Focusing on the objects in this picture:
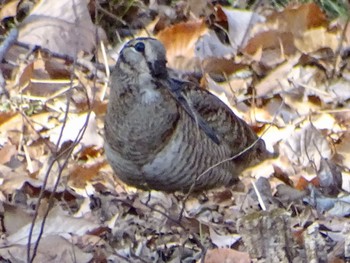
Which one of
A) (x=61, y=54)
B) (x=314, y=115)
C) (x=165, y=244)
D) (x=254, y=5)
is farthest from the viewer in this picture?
(x=254, y=5)

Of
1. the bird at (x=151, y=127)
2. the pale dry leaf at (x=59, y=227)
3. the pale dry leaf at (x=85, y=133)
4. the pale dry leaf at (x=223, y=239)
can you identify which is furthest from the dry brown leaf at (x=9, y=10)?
the pale dry leaf at (x=223, y=239)

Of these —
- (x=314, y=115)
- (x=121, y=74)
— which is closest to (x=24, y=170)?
(x=121, y=74)

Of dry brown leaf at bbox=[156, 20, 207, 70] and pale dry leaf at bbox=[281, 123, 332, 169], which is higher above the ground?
pale dry leaf at bbox=[281, 123, 332, 169]

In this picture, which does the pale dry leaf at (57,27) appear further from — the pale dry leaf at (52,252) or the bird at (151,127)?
the pale dry leaf at (52,252)

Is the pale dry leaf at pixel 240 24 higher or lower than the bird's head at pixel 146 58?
lower

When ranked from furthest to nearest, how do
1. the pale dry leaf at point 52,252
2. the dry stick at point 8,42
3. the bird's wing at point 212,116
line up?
the dry stick at point 8,42 → the bird's wing at point 212,116 → the pale dry leaf at point 52,252

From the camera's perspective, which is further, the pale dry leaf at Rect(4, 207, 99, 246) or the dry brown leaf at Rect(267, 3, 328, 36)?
the dry brown leaf at Rect(267, 3, 328, 36)

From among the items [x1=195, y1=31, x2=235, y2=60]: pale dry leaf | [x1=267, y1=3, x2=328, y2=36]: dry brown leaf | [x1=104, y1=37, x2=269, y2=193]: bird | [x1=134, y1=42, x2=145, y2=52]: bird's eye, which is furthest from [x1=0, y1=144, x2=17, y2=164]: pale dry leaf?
[x1=267, y1=3, x2=328, y2=36]: dry brown leaf

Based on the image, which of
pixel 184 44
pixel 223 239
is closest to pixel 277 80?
pixel 184 44

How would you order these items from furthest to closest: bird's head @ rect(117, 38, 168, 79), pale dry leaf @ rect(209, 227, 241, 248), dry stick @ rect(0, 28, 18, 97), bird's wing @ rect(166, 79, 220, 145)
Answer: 1. dry stick @ rect(0, 28, 18, 97)
2. bird's wing @ rect(166, 79, 220, 145)
3. bird's head @ rect(117, 38, 168, 79)
4. pale dry leaf @ rect(209, 227, 241, 248)

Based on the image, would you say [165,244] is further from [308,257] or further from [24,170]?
[24,170]

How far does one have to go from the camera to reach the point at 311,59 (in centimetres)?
754

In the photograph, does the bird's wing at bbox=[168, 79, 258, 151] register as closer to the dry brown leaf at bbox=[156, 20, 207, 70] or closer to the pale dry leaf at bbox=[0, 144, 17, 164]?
the pale dry leaf at bbox=[0, 144, 17, 164]

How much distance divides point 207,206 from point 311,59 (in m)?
2.34
